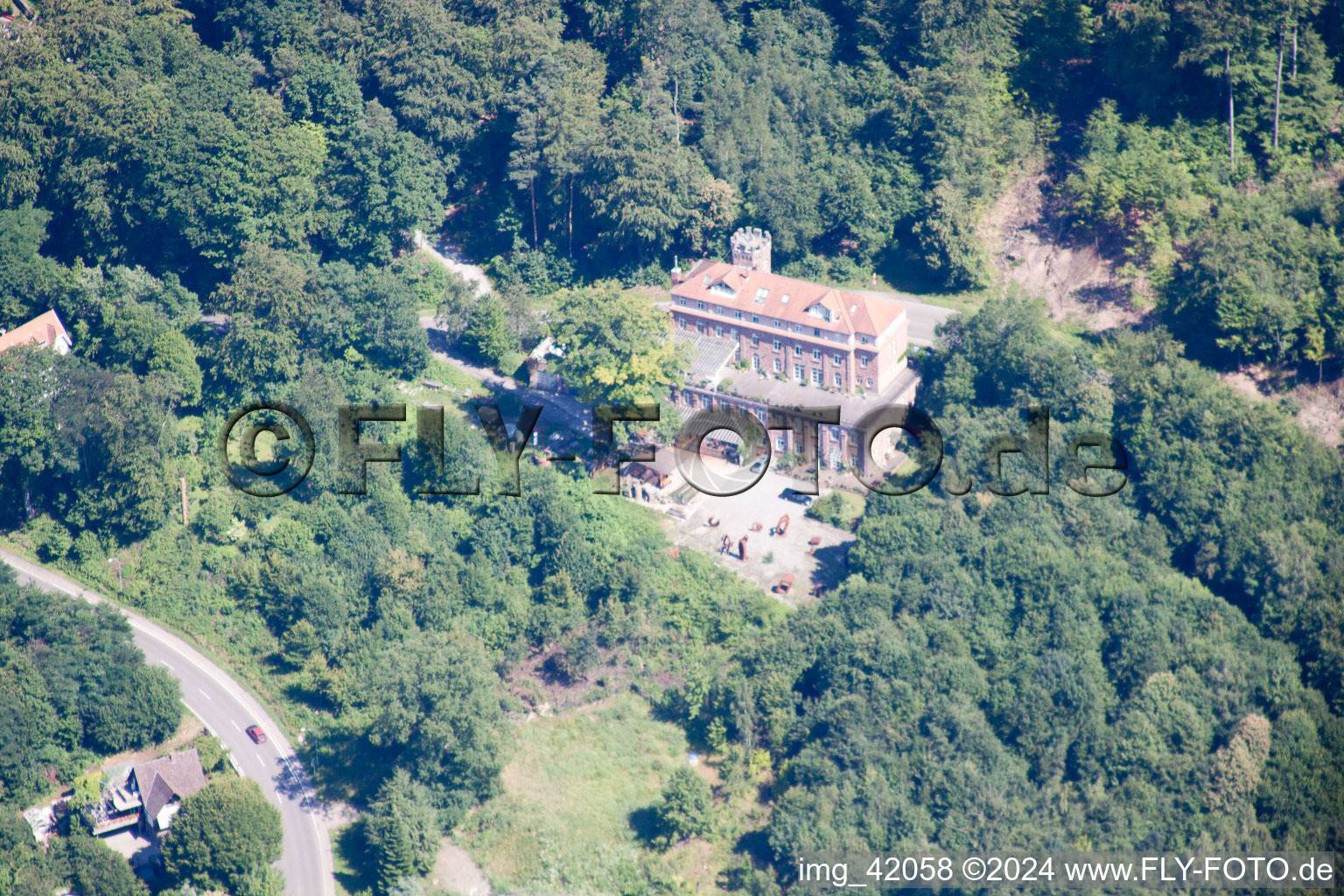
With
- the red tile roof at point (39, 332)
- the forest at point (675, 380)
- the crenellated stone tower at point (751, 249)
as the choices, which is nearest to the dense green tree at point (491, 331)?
the forest at point (675, 380)

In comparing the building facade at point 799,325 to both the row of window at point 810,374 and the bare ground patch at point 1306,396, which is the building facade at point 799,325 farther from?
the bare ground patch at point 1306,396

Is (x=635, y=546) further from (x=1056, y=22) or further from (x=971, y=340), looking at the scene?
(x=1056, y=22)

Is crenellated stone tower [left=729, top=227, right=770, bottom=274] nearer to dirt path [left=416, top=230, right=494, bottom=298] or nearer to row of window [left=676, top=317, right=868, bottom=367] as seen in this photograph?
row of window [left=676, top=317, right=868, bottom=367]

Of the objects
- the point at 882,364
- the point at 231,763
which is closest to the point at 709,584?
the point at 882,364

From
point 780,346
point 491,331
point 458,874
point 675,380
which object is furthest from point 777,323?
point 458,874

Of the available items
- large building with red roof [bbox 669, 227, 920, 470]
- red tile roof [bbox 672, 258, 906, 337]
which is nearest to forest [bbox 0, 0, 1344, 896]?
large building with red roof [bbox 669, 227, 920, 470]

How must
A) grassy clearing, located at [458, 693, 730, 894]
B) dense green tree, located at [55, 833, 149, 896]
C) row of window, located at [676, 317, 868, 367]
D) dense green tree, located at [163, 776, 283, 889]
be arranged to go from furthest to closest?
row of window, located at [676, 317, 868, 367], grassy clearing, located at [458, 693, 730, 894], dense green tree, located at [55, 833, 149, 896], dense green tree, located at [163, 776, 283, 889]

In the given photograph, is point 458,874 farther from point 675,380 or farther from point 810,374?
point 810,374
